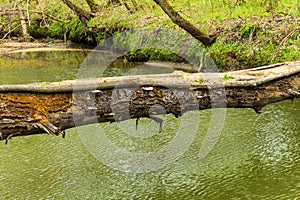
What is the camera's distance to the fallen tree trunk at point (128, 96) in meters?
3.34

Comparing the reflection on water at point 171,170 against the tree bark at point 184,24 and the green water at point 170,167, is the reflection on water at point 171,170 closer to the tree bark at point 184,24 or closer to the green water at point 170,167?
the green water at point 170,167

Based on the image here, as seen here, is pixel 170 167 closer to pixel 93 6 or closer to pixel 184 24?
pixel 184 24

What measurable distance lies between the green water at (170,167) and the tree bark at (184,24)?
8.32 feet

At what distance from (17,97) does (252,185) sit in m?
2.51

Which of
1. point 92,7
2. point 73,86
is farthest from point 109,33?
point 73,86

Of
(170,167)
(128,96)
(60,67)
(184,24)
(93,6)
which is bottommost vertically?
(60,67)

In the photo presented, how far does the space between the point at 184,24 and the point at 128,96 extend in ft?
17.6

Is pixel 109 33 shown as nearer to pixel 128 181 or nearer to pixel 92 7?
pixel 92 7

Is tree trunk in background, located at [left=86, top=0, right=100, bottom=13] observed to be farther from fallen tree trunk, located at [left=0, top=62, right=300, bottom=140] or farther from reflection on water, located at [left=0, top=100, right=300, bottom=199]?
fallen tree trunk, located at [left=0, top=62, right=300, bottom=140]

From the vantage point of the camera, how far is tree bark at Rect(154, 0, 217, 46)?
8.27 metres

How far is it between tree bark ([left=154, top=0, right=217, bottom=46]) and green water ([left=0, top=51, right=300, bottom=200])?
254 cm

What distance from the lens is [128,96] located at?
373 centimetres

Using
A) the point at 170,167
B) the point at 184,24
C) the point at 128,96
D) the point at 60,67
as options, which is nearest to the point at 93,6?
the point at 60,67

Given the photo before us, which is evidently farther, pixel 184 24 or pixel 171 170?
pixel 184 24
